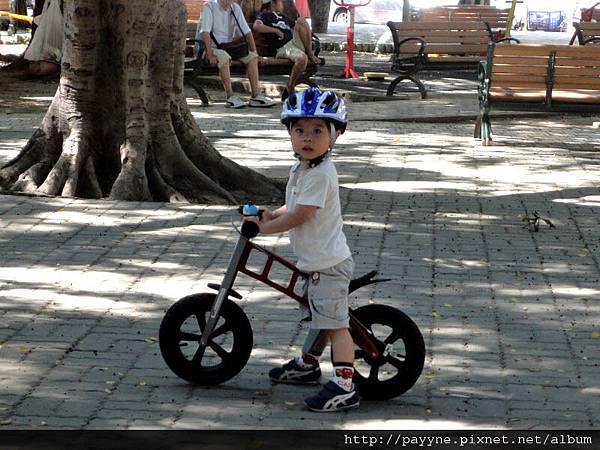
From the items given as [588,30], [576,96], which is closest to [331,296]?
[576,96]

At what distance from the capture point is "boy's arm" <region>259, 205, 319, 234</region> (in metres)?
5.76

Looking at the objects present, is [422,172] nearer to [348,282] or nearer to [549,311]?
[549,311]

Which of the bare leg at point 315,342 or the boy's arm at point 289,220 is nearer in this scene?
the boy's arm at point 289,220

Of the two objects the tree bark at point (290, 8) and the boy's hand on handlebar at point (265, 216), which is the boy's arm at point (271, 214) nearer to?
the boy's hand on handlebar at point (265, 216)

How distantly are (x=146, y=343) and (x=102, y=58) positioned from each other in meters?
4.70

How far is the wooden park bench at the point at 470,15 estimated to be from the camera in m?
21.7

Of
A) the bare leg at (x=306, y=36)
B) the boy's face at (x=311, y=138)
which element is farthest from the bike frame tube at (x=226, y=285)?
the bare leg at (x=306, y=36)

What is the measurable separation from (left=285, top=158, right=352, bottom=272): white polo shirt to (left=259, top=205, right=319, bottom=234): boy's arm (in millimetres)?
24

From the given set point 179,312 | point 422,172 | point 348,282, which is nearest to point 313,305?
point 348,282

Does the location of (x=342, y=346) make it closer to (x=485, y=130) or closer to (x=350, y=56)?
(x=485, y=130)

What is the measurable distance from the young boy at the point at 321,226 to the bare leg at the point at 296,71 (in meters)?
13.1

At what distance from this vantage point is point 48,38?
69.5ft

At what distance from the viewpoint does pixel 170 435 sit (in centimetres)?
543

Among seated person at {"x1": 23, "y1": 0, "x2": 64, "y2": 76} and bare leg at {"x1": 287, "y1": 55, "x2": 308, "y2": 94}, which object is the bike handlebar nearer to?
bare leg at {"x1": 287, "y1": 55, "x2": 308, "y2": 94}
